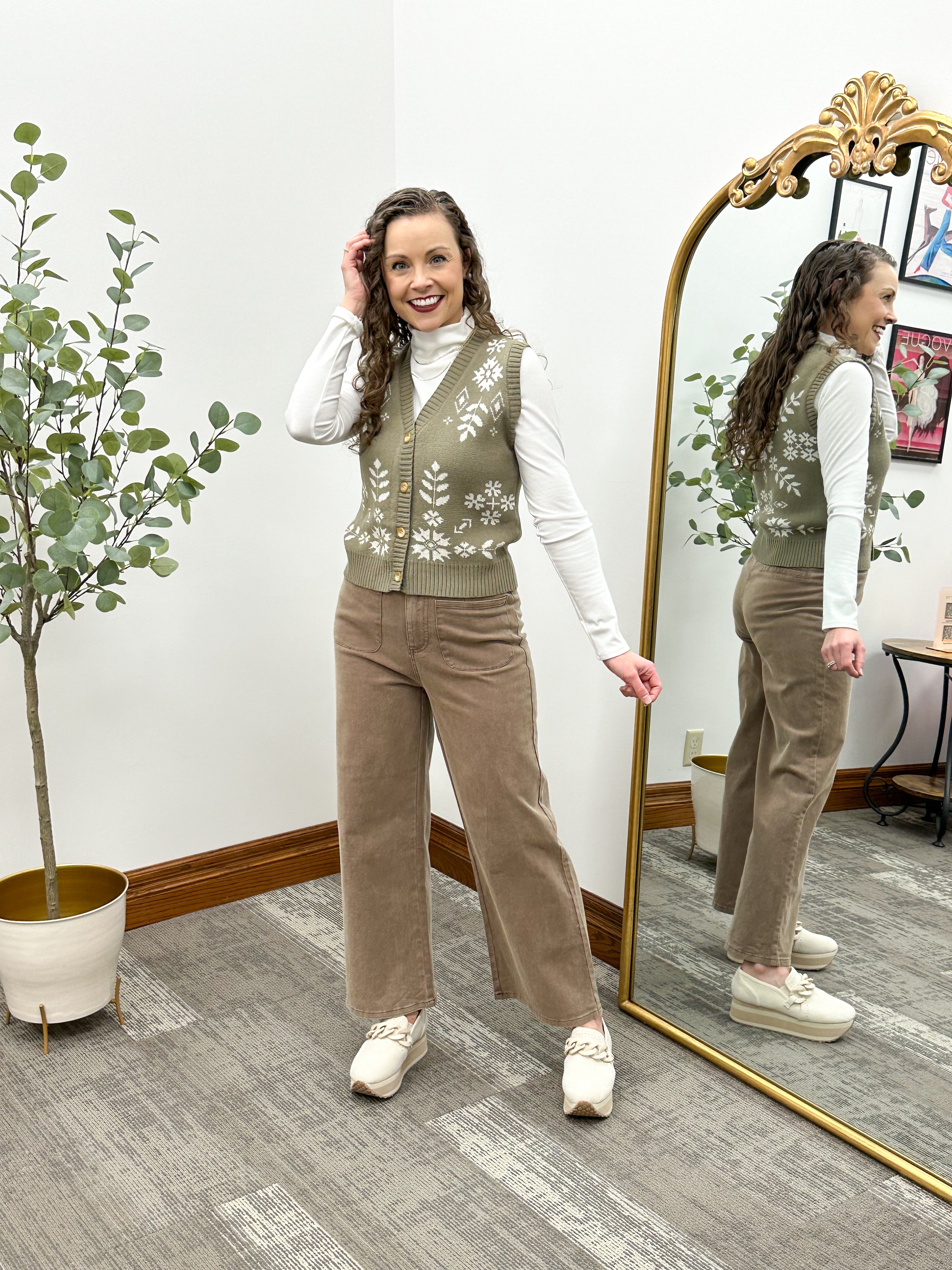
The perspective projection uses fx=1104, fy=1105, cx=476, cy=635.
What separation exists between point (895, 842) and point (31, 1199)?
1361 millimetres

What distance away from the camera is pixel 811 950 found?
178 centimetres

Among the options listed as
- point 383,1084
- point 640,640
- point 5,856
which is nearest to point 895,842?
point 640,640

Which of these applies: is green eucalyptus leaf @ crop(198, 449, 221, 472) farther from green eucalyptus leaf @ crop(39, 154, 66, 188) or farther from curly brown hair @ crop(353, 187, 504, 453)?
green eucalyptus leaf @ crop(39, 154, 66, 188)

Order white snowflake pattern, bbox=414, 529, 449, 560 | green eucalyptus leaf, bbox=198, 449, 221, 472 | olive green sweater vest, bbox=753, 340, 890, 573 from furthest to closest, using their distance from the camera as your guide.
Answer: green eucalyptus leaf, bbox=198, 449, 221, 472
white snowflake pattern, bbox=414, 529, 449, 560
olive green sweater vest, bbox=753, 340, 890, 573

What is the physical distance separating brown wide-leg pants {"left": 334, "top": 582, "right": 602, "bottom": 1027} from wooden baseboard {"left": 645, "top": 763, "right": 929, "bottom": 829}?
26cm

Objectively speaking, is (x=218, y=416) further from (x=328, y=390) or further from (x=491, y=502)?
(x=491, y=502)

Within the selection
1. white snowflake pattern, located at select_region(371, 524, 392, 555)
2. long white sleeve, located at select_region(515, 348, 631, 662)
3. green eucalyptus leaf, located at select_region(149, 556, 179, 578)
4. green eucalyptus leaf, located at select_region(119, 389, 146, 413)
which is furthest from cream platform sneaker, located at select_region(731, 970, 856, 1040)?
green eucalyptus leaf, located at select_region(119, 389, 146, 413)

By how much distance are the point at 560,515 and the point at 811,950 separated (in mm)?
809

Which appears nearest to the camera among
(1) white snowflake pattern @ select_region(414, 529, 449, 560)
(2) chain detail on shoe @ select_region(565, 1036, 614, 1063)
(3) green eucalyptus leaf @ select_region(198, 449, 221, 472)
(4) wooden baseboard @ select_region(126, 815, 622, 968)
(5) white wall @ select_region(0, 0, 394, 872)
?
(1) white snowflake pattern @ select_region(414, 529, 449, 560)

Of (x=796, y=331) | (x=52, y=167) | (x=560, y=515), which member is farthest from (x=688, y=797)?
(x=52, y=167)

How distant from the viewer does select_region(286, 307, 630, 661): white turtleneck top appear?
1.67 metres

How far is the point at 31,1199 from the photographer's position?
157cm

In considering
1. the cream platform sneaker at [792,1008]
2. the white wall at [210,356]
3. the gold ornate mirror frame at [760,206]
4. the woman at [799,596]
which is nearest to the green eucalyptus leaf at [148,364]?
the white wall at [210,356]

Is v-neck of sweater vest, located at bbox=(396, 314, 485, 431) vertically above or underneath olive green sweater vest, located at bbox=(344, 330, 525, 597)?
above
